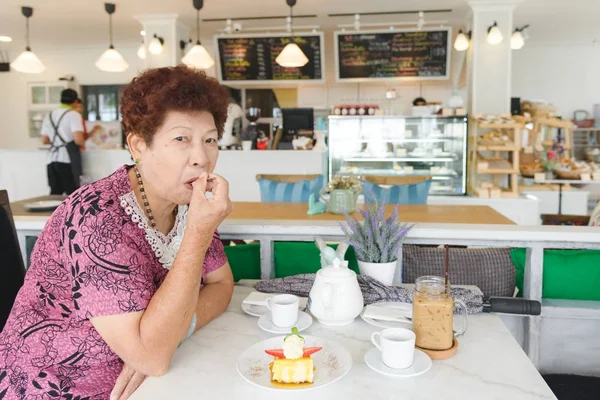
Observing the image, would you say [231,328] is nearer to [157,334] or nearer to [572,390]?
[157,334]

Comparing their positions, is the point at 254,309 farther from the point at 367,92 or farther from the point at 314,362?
the point at 367,92

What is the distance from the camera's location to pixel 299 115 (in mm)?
6199

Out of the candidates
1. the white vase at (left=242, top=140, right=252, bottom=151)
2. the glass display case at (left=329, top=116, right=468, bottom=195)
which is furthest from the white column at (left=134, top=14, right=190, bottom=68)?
the glass display case at (left=329, top=116, right=468, bottom=195)

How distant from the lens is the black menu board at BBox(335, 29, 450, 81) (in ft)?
20.2

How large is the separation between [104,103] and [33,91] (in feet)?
4.46

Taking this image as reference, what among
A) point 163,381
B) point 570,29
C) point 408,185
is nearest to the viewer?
point 163,381

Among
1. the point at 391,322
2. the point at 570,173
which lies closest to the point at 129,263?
the point at 391,322

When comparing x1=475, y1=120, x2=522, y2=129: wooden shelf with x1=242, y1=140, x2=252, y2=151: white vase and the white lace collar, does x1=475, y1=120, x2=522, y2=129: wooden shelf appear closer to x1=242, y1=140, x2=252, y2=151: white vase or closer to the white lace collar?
x1=242, y1=140, x2=252, y2=151: white vase

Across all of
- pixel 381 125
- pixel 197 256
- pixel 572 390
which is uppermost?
pixel 381 125

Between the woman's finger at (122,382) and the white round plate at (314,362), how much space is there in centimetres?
27

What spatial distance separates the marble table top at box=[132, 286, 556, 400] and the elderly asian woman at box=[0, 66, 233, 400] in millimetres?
65

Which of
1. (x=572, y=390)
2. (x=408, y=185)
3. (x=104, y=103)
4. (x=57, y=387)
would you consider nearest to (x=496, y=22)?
(x=408, y=185)

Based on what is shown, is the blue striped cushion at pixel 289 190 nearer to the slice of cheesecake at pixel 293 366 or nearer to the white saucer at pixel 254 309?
the white saucer at pixel 254 309

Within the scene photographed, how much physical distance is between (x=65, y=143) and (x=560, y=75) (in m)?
7.35
